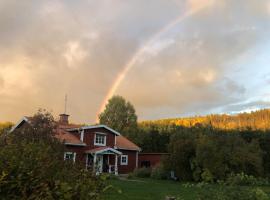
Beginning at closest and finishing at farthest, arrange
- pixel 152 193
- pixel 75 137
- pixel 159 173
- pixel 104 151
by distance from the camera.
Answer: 1. pixel 152 193
2. pixel 159 173
3. pixel 104 151
4. pixel 75 137

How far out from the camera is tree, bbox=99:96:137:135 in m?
66.6

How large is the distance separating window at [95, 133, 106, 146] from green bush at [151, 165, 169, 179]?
319 inches

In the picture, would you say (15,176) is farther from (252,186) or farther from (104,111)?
(104,111)

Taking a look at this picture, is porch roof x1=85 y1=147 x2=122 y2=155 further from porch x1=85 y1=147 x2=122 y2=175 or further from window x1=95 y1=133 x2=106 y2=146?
window x1=95 y1=133 x2=106 y2=146

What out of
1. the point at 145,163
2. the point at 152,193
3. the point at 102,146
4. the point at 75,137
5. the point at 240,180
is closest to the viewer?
the point at 240,180

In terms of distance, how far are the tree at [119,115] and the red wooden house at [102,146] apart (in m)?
26.3

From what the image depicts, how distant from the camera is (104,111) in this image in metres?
68.5

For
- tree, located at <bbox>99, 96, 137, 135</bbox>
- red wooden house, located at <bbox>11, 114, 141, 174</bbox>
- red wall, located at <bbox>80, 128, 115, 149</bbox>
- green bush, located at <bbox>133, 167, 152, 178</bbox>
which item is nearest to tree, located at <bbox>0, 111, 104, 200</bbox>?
green bush, located at <bbox>133, 167, 152, 178</bbox>

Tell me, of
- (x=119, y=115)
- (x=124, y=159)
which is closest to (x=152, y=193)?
(x=124, y=159)

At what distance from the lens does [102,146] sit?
36406 millimetres

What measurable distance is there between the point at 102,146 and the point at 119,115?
30836 mm

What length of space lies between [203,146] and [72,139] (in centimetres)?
1421

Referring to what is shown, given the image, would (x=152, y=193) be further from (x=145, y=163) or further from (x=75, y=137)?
(x=145, y=163)

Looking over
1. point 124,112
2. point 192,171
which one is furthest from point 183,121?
point 192,171
